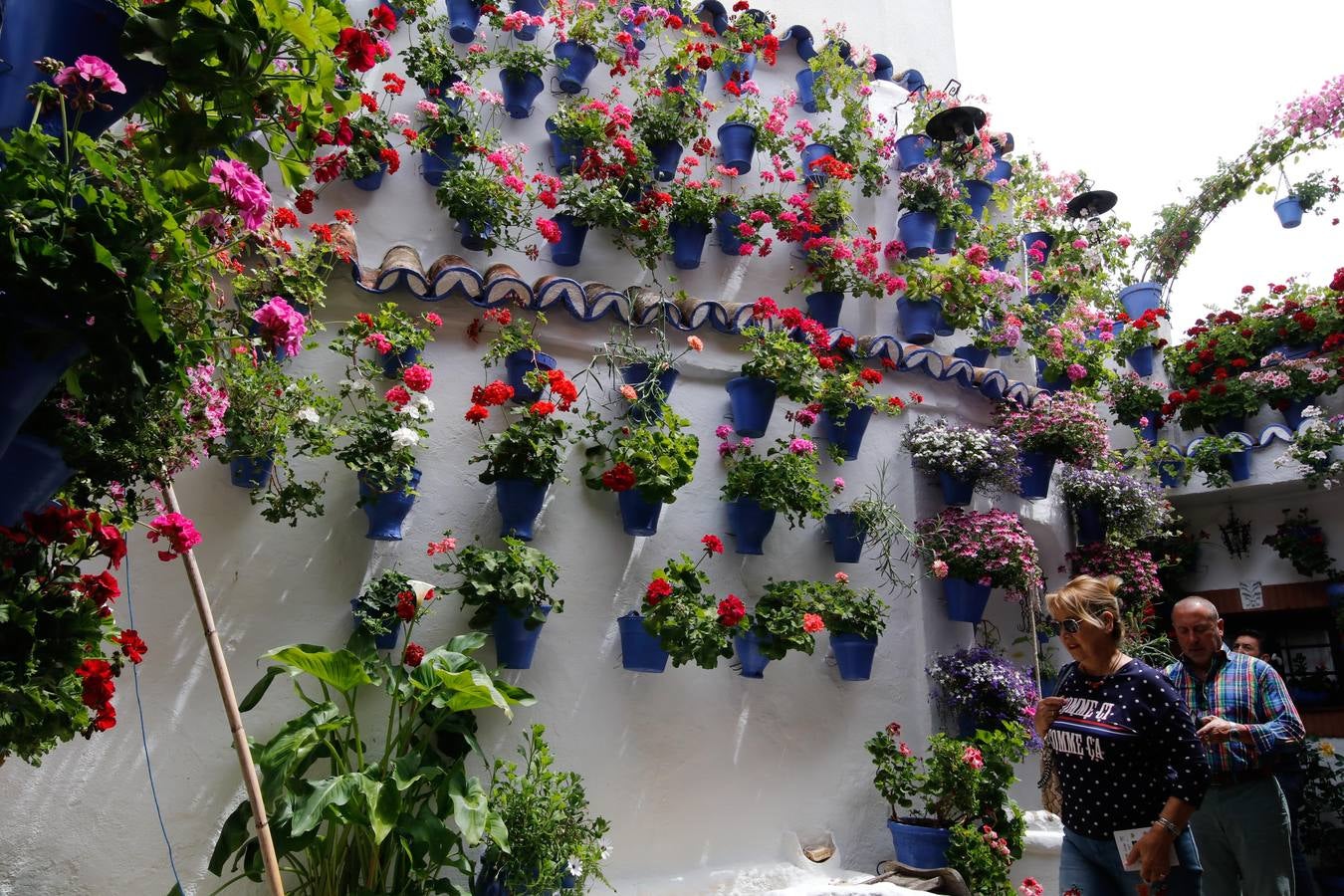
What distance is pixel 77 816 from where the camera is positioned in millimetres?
3582

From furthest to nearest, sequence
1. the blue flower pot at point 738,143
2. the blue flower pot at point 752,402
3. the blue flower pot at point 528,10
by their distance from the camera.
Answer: the blue flower pot at point 738,143, the blue flower pot at point 528,10, the blue flower pot at point 752,402

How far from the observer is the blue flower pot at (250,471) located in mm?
3990

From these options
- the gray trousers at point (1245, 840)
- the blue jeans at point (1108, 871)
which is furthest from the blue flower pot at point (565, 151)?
the gray trousers at point (1245, 840)

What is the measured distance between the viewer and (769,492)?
5066mm

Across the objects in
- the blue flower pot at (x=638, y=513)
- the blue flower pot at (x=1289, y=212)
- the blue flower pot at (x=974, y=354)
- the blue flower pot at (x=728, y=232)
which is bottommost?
the blue flower pot at (x=638, y=513)

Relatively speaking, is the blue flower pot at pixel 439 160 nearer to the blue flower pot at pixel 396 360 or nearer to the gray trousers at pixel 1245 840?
the blue flower pot at pixel 396 360

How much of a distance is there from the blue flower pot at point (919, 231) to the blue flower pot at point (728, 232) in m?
1.30

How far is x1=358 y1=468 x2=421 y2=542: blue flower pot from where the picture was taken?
13.7ft

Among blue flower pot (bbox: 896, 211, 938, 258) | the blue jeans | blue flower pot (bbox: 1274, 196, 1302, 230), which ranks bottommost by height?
the blue jeans

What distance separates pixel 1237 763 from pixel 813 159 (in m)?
4.24

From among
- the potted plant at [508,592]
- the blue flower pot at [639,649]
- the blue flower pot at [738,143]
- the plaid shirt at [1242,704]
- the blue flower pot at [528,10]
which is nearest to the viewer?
the plaid shirt at [1242,704]

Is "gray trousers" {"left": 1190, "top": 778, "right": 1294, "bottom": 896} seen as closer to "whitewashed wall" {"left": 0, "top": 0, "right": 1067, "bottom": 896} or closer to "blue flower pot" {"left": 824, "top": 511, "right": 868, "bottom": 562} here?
"whitewashed wall" {"left": 0, "top": 0, "right": 1067, "bottom": 896}

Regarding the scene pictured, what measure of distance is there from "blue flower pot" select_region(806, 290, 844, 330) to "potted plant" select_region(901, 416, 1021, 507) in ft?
2.80

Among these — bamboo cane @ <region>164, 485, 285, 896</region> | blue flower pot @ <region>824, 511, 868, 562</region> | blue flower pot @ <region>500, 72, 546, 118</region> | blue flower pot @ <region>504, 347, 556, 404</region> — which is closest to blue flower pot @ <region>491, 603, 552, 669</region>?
blue flower pot @ <region>504, 347, 556, 404</region>
